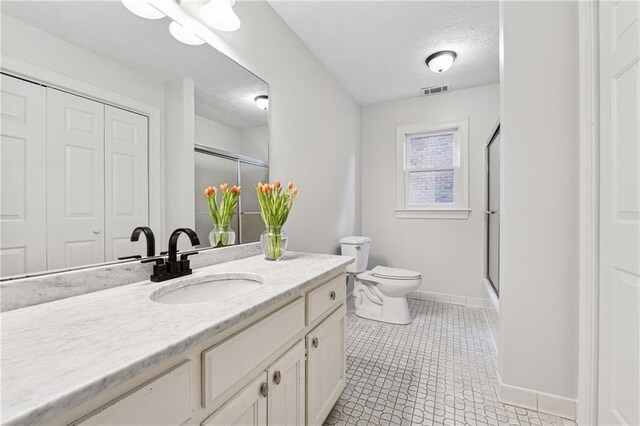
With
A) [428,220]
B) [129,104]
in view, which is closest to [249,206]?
[129,104]

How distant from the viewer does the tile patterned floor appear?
4.61ft

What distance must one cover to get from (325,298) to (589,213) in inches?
51.0

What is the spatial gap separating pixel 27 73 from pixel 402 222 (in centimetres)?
318

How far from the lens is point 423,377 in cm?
173

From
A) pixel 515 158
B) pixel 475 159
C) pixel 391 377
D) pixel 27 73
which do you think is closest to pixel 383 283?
pixel 391 377

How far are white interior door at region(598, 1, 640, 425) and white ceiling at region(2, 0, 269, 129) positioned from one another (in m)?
1.70

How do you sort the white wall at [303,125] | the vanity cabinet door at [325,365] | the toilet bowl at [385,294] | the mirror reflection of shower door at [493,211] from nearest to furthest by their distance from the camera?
1. the vanity cabinet door at [325,365]
2. the white wall at [303,125]
3. the mirror reflection of shower door at [493,211]
4. the toilet bowl at [385,294]

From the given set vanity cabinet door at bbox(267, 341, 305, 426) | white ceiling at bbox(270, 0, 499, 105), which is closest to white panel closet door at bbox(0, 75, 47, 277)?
vanity cabinet door at bbox(267, 341, 305, 426)

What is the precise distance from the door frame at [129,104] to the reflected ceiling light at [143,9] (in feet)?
1.16

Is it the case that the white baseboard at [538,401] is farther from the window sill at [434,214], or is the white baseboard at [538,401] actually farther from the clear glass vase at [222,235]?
the window sill at [434,214]

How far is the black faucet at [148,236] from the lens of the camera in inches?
40.0

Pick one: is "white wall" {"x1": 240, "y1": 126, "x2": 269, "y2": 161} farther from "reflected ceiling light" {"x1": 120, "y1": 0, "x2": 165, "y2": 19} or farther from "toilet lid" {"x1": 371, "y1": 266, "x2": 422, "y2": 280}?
"toilet lid" {"x1": 371, "y1": 266, "x2": 422, "y2": 280}

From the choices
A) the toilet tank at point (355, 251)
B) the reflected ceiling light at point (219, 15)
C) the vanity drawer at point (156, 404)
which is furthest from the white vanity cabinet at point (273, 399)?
the toilet tank at point (355, 251)

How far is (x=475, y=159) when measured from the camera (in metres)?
2.97
